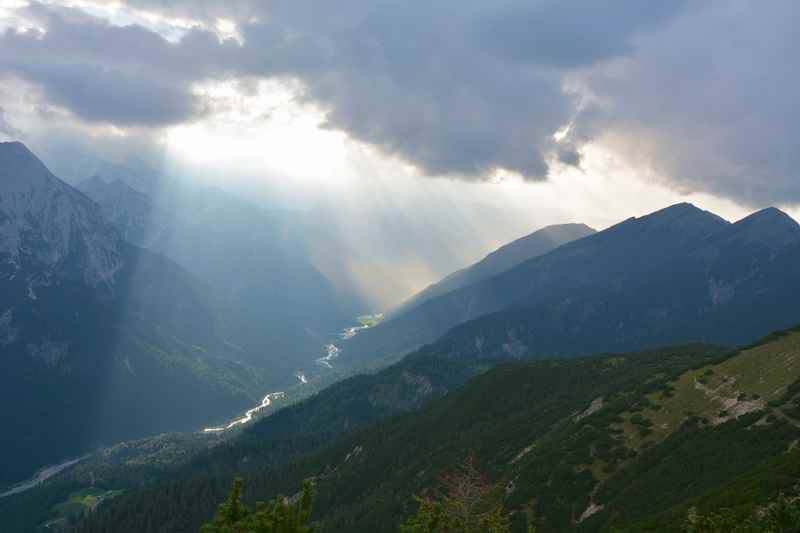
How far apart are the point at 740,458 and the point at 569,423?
62579 millimetres

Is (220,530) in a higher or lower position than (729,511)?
higher

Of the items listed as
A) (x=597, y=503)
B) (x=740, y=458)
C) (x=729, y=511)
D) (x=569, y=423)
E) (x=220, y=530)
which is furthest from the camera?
(x=569, y=423)

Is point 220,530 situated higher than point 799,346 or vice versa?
point 220,530

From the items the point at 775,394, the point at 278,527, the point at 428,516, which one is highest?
the point at 278,527

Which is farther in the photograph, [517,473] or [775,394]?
[517,473]

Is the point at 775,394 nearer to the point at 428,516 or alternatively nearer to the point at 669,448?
the point at 669,448

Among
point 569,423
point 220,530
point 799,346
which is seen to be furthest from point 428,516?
point 569,423

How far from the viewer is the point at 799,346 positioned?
10925cm

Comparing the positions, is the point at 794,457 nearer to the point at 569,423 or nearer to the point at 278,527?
the point at 278,527

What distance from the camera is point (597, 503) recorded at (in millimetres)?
92188

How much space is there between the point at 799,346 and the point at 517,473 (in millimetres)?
55807

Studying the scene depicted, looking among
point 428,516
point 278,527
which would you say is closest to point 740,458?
point 428,516

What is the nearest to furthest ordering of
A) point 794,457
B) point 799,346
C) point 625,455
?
point 794,457
point 625,455
point 799,346

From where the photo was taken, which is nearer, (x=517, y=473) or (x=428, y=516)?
(x=428, y=516)
